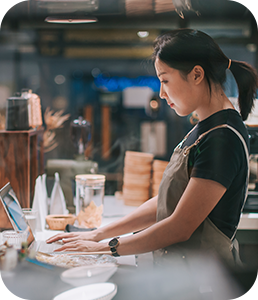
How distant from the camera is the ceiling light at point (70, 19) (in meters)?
0.66

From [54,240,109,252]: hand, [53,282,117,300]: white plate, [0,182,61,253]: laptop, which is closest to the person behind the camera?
[53,282,117,300]: white plate

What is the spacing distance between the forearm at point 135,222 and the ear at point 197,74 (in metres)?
0.39

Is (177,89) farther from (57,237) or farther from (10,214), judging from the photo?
(10,214)

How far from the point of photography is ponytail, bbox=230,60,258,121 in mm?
750

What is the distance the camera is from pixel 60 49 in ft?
2.47

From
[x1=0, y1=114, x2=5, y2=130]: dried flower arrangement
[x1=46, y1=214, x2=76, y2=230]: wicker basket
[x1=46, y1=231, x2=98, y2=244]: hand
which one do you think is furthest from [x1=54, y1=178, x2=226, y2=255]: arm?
[x1=0, y1=114, x2=5, y2=130]: dried flower arrangement

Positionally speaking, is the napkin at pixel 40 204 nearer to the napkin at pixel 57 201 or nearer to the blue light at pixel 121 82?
the napkin at pixel 57 201

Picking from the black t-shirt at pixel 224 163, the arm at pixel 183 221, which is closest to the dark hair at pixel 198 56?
the black t-shirt at pixel 224 163

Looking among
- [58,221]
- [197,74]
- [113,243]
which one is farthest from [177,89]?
[58,221]

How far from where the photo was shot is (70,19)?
0.68m

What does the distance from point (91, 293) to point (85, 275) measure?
32 mm

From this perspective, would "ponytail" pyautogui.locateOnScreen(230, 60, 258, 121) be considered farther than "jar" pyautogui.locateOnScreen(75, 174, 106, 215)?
No

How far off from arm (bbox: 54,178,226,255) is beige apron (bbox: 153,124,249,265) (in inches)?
0.7

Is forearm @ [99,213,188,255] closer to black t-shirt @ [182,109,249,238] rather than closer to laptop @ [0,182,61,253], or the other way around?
black t-shirt @ [182,109,249,238]
